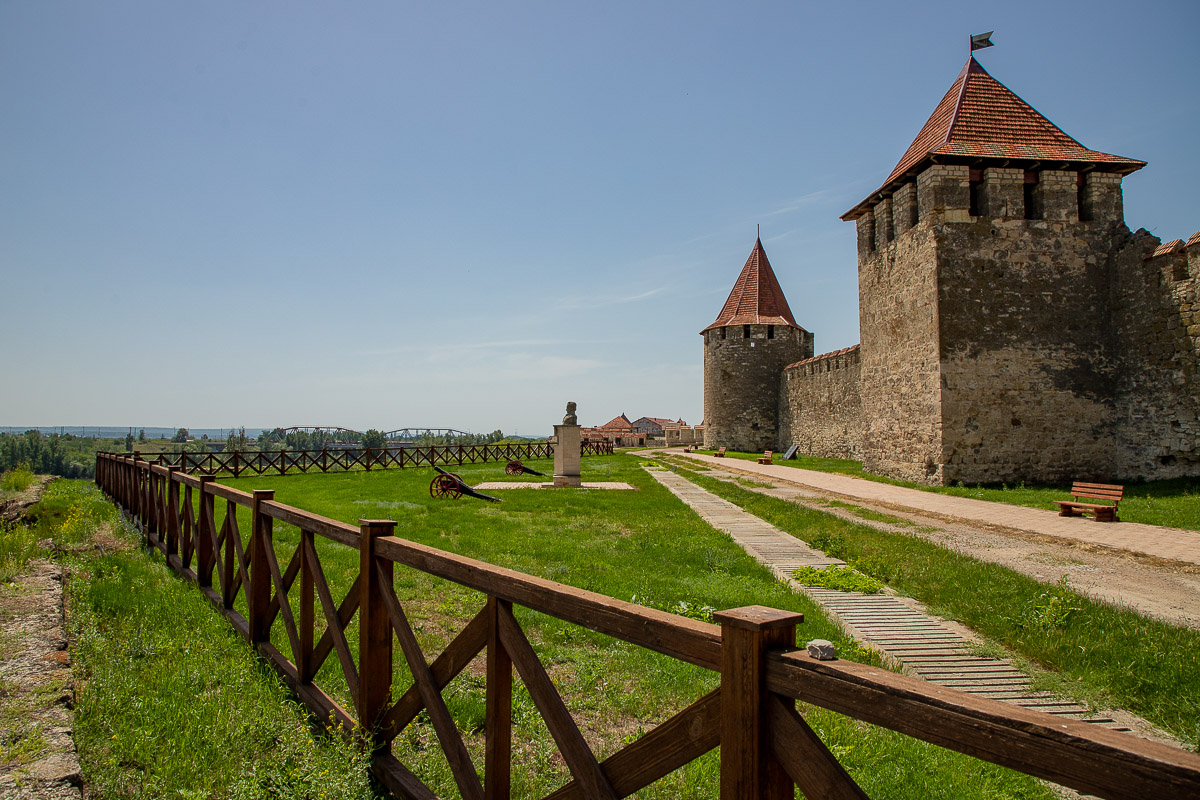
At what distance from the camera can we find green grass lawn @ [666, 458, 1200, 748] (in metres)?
3.66

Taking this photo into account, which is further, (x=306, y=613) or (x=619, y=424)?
(x=619, y=424)

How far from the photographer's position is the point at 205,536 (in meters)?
5.69

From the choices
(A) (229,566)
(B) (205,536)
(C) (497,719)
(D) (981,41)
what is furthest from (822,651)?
(D) (981,41)

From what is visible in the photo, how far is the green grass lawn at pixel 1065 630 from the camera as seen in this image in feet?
12.0

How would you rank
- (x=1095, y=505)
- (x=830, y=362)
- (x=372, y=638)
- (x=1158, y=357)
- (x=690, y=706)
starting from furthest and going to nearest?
1. (x=830, y=362)
2. (x=1158, y=357)
3. (x=1095, y=505)
4. (x=372, y=638)
5. (x=690, y=706)

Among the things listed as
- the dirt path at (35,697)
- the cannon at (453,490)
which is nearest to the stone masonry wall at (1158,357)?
the cannon at (453,490)

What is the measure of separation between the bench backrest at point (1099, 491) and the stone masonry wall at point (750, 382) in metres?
22.2

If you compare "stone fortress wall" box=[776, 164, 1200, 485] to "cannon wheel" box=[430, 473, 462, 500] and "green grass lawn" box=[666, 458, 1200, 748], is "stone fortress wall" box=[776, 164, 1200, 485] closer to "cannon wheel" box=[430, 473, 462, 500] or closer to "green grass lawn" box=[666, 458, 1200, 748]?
"green grass lawn" box=[666, 458, 1200, 748]

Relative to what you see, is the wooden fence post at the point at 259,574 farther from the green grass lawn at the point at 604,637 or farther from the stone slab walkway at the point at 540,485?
the stone slab walkway at the point at 540,485

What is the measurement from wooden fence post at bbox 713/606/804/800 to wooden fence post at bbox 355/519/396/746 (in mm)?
1851

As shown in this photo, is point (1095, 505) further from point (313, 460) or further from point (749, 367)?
point (749, 367)

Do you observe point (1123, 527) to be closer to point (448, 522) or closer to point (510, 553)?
point (510, 553)

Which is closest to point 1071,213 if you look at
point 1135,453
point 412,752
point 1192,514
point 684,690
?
point 1135,453

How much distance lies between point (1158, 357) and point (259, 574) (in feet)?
55.3
